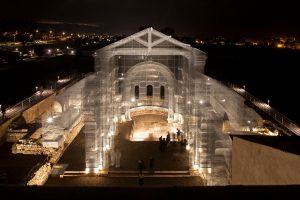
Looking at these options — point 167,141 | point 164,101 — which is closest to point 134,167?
point 167,141

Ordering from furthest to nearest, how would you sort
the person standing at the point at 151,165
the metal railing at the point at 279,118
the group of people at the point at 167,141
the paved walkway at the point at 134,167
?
the group of people at the point at 167,141 → the person standing at the point at 151,165 → the metal railing at the point at 279,118 → the paved walkway at the point at 134,167

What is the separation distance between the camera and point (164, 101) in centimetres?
2858

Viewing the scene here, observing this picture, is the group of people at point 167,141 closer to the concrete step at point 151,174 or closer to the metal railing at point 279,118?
the concrete step at point 151,174

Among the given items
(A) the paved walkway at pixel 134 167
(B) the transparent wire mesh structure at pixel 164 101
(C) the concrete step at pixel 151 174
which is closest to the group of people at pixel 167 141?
(A) the paved walkway at pixel 134 167

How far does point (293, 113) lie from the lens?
36344 mm

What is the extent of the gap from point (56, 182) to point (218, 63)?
2698 inches

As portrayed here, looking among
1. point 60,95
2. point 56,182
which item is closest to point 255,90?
Answer: point 60,95

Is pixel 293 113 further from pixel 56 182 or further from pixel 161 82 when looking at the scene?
pixel 56 182

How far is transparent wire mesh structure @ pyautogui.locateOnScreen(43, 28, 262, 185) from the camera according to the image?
17.1m

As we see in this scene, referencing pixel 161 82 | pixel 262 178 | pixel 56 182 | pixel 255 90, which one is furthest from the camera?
pixel 255 90

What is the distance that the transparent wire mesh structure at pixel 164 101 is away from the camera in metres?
17.1

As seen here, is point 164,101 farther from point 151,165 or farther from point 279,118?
point 151,165

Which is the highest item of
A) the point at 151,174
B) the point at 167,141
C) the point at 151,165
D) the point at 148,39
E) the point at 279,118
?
the point at 148,39
